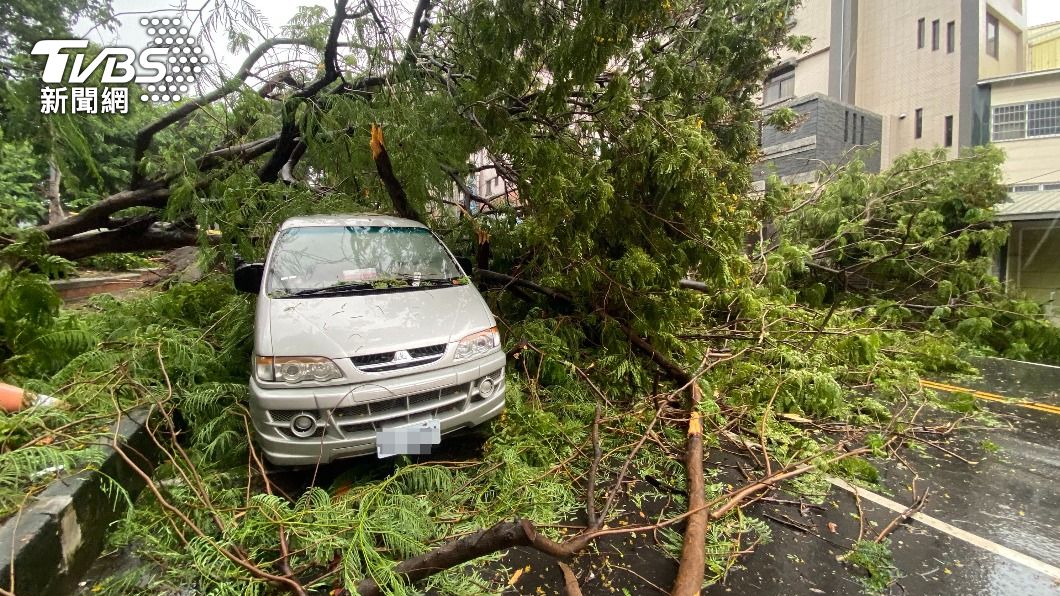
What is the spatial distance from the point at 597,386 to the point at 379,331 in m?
2.19

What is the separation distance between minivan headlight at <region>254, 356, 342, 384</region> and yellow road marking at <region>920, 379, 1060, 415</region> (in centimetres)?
598

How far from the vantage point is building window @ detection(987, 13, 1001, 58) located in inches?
623

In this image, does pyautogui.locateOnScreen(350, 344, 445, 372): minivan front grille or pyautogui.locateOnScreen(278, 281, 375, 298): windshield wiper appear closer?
pyautogui.locateOnScreen(350, 344, 445, 372): minivan front grille

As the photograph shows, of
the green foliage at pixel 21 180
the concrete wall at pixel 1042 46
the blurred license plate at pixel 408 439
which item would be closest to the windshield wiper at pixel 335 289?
the blurred license plate at pixel 408 439

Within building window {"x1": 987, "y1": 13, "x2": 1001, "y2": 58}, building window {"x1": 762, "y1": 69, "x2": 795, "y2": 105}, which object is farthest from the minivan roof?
building window {"x1": 987, "y1": 13, "x2": 1001, "y2": 58}

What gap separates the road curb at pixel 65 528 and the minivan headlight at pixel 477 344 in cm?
186

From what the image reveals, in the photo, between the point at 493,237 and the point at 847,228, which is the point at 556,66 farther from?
the point at 847,228

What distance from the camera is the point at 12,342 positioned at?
11.0 feet

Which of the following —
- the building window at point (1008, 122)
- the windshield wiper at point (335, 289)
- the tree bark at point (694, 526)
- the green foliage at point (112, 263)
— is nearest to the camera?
the tree bark at point (694, 526)

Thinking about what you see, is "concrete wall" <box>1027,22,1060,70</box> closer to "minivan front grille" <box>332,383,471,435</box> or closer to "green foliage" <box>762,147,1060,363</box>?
"green foliage" <box>762,147,1060,363</box>

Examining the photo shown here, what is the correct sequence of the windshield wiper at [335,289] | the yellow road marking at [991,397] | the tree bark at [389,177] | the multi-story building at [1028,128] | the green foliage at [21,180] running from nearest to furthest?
the windshield wiper at [335,289] → the tree bark at [389,177] → the yellow road marking at [991,397] → the green foliage at [21,180] → the multi-story building at [1028,128]

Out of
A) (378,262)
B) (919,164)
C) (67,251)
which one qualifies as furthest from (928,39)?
(67,251)

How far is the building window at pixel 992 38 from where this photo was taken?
1581 centimetres

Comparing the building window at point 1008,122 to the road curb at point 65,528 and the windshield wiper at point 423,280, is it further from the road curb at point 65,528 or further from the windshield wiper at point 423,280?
the road curb at point 65,528
